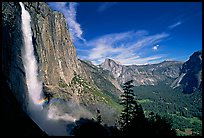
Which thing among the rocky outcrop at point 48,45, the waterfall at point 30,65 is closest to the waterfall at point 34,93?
the waterfall at point 30,65

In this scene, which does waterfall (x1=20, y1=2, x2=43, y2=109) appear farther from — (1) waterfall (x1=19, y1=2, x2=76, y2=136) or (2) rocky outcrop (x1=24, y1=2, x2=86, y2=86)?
(2) rocky outcrop (x1=24, y1=2, x2=86, y2=86)

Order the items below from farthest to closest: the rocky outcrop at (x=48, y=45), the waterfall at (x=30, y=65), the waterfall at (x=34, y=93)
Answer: the rocky outcrop at (x=48, y=45)
the waterfall at (x=30, y=65)
the waterfall at (x=34, y=93)

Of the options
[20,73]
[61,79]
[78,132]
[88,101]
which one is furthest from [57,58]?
[78,132]

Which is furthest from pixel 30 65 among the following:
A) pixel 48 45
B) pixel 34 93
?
pixel 48 45

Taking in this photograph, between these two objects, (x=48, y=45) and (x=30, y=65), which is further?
(x=48, y=45)

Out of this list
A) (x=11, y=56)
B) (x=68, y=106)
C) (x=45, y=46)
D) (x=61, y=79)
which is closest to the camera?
(x=11, y=56)

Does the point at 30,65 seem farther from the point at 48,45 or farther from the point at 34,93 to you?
the point at 48,45

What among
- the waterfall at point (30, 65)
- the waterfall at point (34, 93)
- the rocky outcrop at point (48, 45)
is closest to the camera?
the waterfall at point (34, 93)

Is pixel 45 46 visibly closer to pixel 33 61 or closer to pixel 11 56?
pixel 33 61

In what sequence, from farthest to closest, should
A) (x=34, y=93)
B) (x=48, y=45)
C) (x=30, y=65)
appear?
(x=48, y=45) → (x=30, y=65) → (x=34, y=93)

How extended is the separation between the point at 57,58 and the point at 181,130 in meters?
97.2

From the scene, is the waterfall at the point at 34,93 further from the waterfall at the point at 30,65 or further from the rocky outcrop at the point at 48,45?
the rocky outcrop at the point at 48,45

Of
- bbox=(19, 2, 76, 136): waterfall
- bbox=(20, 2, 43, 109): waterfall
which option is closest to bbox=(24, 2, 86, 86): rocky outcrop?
bbox=(20, 2, 43, 109): waterfall

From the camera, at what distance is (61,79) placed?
558ft
